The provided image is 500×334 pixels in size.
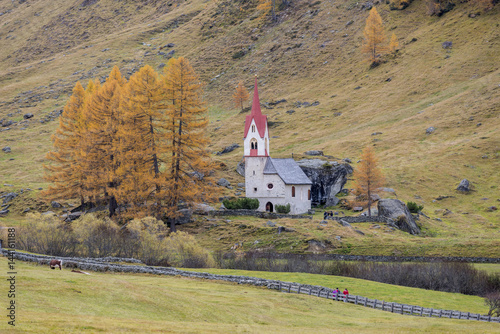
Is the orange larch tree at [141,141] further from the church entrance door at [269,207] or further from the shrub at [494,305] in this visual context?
the shrub at [494,305]

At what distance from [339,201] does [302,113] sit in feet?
159

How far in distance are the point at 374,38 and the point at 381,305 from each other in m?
106

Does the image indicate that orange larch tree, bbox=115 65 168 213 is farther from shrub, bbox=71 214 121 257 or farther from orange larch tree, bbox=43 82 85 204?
orange larch tree, bbox=43 82 85 204

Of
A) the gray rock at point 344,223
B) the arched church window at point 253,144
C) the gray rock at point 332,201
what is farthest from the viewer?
the gray rock at point 332,201

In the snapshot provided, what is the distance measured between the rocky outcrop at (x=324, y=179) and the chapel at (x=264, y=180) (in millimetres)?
3348

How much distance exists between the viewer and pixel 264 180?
66.7 metres

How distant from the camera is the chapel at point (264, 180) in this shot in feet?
218

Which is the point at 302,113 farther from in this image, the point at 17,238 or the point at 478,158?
the point at 17,238

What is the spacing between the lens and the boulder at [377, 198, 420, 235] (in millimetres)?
56781

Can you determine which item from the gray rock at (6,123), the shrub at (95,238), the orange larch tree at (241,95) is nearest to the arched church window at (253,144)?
the shrub at (95,238)

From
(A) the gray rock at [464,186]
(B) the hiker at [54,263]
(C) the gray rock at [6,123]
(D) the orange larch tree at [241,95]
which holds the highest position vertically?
(D) the orange larch tree at [241,95]

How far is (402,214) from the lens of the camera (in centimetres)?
5734

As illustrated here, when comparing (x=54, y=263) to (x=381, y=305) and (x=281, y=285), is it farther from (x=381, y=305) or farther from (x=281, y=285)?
(x=381, y=305)

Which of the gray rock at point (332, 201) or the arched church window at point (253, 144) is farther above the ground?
the arched church window at point (253, 144)
